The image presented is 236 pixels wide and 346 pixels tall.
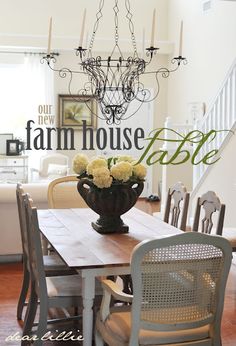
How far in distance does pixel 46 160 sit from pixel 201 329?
7.50 meters

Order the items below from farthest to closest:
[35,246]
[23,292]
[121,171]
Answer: [23,292] < [121,171] < [35,246]

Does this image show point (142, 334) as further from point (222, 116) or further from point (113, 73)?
point (113, 73)

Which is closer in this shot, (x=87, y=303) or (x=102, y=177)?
(x=87, y=303)

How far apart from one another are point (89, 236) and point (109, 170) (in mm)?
448

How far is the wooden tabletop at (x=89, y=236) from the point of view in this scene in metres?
3.02

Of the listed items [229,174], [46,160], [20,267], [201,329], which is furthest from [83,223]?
[46,160]

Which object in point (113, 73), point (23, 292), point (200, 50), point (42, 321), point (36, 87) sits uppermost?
point (200, 50)

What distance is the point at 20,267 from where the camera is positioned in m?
5.62

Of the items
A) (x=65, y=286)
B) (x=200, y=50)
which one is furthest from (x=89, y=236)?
(x=200, y=50)

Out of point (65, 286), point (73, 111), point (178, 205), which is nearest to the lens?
point (65, 286)

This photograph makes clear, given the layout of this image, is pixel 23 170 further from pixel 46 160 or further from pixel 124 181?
pixel 124 181

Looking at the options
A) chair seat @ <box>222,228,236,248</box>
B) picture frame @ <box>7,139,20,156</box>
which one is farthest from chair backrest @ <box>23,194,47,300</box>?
picture frame @ <box>7,139,20,156</box>

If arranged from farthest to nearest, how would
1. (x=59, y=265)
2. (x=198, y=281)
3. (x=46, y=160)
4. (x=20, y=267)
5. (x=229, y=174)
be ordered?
(x=46, y=160) → (x=229, y=174) → (x=20, y=267) → (x=59, y=265) → (x=198, y=281)

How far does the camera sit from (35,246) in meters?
3.19
